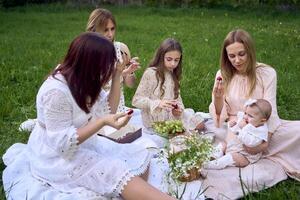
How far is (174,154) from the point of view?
12.4 feet

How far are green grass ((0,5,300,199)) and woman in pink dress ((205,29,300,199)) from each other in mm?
169

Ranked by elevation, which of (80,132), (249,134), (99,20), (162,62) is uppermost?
(99,20)

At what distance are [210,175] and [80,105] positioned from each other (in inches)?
50.6

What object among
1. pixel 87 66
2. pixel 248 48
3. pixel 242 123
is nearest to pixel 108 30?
pixel 248 48

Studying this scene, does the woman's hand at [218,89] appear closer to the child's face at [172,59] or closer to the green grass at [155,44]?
the child's face at [172,59]

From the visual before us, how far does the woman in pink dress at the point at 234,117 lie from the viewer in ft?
13.5

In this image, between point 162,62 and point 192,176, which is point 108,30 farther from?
point 192,176

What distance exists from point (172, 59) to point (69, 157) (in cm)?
183

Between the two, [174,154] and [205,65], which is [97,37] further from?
[205,65]

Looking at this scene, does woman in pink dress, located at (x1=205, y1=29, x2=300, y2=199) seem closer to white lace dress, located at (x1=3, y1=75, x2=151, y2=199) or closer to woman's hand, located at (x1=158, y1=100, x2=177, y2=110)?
woman's hand, located at (x1=158, y1=100, x2=177, y2=110)

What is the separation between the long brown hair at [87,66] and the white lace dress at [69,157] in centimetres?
6

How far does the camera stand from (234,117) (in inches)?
190

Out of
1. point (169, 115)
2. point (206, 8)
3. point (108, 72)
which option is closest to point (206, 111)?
point (169, 115)

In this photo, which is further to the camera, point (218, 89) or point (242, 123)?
point (218, 89)
